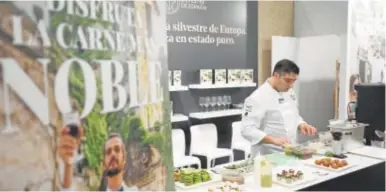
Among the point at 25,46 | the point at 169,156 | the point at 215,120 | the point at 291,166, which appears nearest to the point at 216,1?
the point at 215,120

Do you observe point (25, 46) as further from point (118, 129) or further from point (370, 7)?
point (370, 7)

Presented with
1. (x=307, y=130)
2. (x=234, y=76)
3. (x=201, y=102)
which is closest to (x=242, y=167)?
(x=307, y=130)

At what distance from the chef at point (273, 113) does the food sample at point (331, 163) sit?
0.34 metres

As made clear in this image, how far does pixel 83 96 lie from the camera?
91cm

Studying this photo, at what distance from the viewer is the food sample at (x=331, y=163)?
2.49 m

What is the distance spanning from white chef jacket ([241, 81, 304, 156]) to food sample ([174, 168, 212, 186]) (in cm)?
83

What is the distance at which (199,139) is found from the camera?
4414mm

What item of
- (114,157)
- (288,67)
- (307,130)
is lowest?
(307,130)

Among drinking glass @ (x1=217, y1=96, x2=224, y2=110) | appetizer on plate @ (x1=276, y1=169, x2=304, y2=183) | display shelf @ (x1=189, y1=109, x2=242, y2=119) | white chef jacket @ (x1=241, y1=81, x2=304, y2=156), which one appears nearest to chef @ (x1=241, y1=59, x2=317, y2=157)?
white chef jacket @ (x1=241, y1=81, x2=304, y2=156)

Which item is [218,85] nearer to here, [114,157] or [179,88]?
[179,88]

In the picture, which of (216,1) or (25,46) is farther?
(216,1)

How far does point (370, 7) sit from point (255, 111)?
124 inches

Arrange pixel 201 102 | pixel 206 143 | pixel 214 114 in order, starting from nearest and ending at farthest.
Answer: pixel 206 143
pixel 214 114
pixel 201 102

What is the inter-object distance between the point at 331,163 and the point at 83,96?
6.85ft
